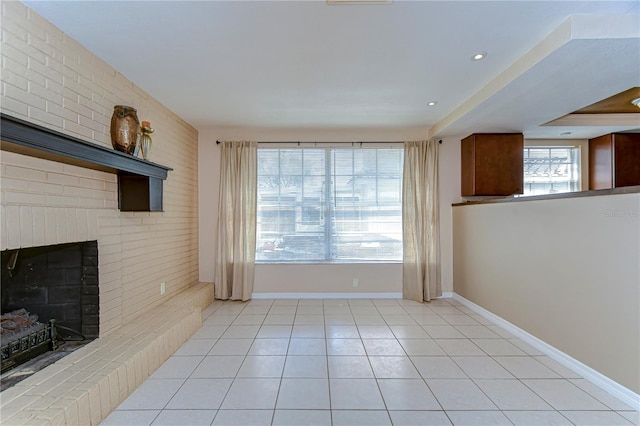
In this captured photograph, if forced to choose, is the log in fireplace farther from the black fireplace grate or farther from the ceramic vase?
the ceramic vase

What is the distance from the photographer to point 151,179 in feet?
9.13

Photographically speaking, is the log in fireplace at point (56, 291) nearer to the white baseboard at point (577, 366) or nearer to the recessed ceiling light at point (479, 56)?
the recessed ceiling light at point (479, 56)

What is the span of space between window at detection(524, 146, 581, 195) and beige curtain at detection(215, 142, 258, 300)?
413 cm

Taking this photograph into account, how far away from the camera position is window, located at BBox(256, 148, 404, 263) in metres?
4.43

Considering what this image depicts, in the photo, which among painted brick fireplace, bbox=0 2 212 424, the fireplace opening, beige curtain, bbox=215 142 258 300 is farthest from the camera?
beige curtain, bbox=215 142 258 300

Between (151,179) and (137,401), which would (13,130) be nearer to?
(151,179)

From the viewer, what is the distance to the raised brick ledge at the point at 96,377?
5.13ft

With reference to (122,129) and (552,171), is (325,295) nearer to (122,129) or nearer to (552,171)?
(122,129)

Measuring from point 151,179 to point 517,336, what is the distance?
3.89 meters

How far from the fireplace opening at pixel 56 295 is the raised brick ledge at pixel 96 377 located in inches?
8.1

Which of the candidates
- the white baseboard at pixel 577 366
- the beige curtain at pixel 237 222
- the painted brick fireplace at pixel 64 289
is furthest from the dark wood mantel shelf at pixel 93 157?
the white baseboard at pixel 577 366

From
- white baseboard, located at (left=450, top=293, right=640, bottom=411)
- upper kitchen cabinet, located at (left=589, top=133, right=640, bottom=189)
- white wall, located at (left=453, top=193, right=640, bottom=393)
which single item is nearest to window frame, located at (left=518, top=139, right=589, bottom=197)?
upper kitchen cabinet, located at (left=589, top=133, right=640, bottom=189)

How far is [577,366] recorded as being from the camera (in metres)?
2.34

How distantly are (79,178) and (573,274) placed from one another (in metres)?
3.88
